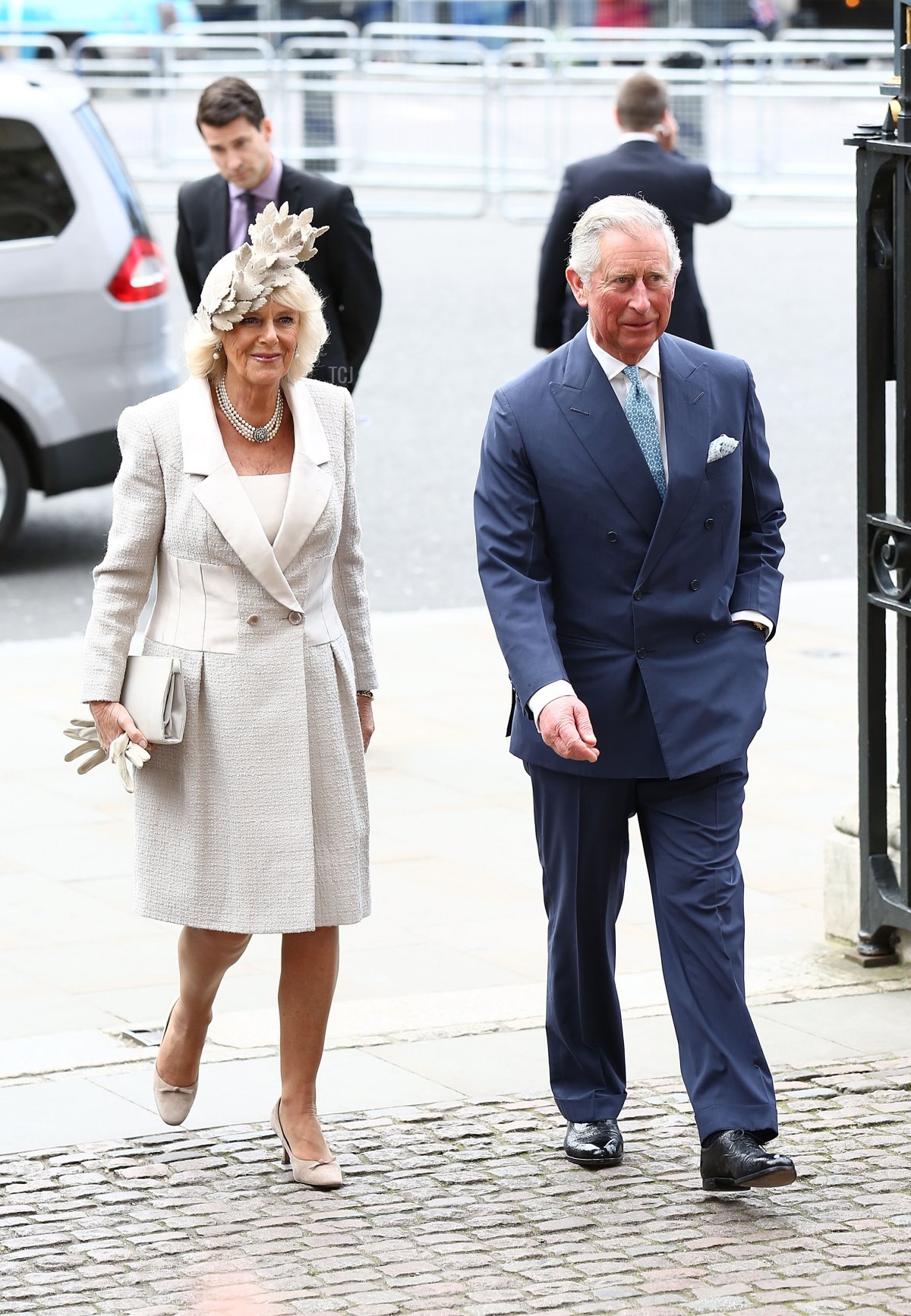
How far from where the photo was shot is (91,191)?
35.3 ft

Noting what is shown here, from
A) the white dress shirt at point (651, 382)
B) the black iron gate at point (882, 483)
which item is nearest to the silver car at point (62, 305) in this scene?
the black iron gate at point (882, 483)

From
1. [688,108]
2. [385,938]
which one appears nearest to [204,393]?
[385,938]

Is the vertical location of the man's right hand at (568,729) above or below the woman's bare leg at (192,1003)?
above

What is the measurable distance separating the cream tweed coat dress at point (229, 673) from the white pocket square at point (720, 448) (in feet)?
2.42

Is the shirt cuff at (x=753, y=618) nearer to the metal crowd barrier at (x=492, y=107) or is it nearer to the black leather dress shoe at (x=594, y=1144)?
the black leather dress shoe at (x=594, y=1144)

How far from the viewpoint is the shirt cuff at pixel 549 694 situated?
181 inches

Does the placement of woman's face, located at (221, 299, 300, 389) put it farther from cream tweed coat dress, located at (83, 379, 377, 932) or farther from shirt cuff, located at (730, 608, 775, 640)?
shirt cuff, located at (730, 608, 775, 640)

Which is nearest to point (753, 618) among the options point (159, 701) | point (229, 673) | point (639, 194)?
point (229, 673)

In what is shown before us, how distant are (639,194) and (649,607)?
4309 mm

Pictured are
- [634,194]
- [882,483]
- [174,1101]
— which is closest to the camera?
[174,1101]

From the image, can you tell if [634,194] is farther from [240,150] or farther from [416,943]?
[416,943]

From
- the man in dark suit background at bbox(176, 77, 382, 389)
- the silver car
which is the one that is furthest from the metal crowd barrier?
the man in dark suit background at bbox(176, 77, 382, 389)

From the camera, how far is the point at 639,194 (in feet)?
28.7

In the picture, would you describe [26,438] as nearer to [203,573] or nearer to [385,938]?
[385,938]
